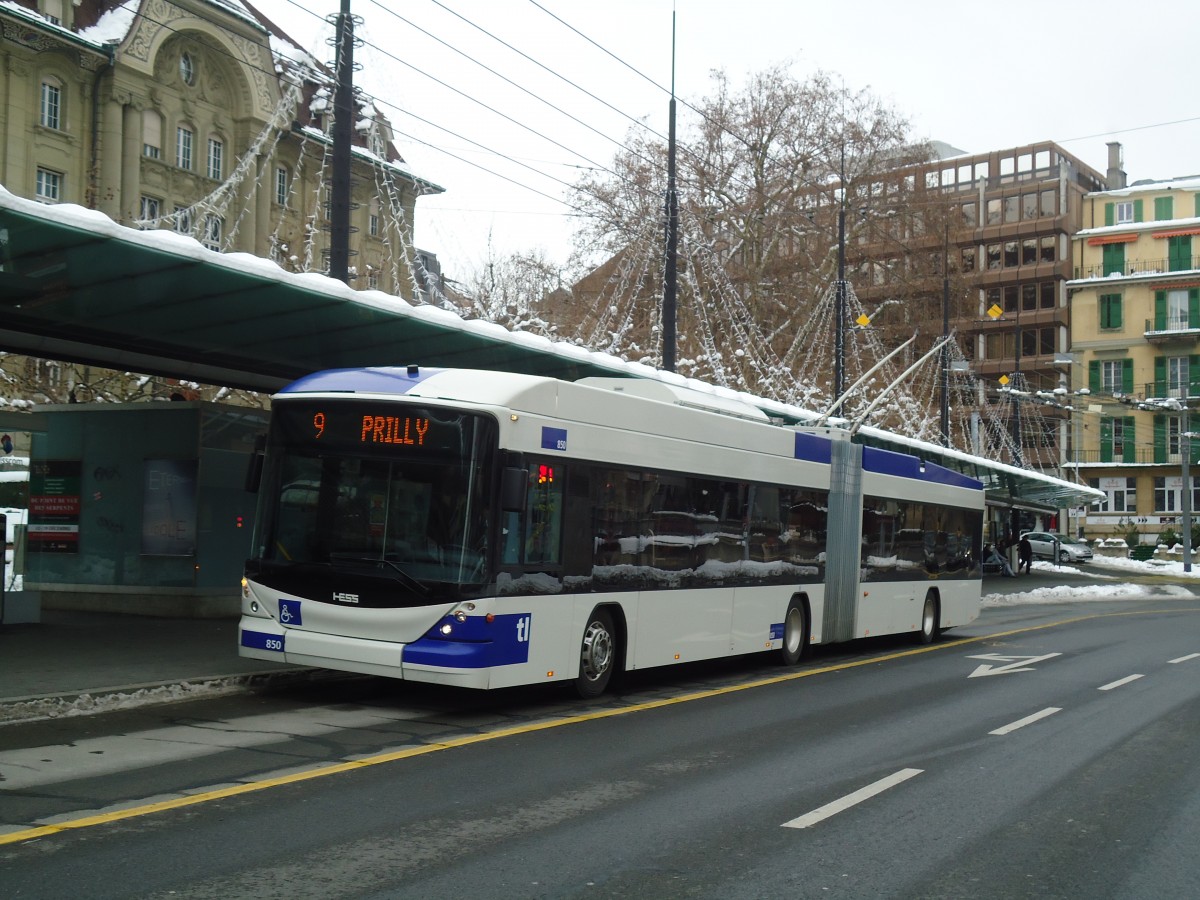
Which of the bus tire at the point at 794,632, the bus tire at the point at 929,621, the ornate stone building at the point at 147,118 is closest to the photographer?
the bus tire at the point at 794,632

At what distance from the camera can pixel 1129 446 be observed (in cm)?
8356

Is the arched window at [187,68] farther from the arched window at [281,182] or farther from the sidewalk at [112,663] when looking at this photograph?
the sidewalk at [112,663]

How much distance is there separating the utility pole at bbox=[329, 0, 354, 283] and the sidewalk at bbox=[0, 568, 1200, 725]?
4607 millimetres

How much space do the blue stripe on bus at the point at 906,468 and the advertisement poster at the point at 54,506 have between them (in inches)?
445

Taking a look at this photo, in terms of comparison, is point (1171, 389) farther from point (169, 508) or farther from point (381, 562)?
point (381, 562)

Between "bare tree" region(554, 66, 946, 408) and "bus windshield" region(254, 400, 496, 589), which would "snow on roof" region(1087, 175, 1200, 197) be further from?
"bus windshield" region(254, 400, 496, 589)

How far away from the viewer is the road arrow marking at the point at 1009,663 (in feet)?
56.3

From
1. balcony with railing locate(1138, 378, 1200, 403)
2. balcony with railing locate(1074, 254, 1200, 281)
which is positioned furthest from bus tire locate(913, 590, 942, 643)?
balcony with railing locate(1074, 254, 1200, 281)

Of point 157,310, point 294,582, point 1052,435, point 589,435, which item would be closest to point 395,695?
point 294,582

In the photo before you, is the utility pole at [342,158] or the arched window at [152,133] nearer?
the utility pole at [342,158]

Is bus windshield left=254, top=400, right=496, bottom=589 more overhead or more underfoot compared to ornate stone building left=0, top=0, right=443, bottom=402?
more underfoot

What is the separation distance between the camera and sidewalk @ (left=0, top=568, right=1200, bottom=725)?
10984 mm

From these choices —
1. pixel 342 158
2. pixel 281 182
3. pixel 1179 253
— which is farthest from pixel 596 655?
pixel 1179 253

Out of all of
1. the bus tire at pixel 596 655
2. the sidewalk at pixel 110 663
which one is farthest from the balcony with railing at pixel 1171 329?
the bus tire at pixel 596 655
